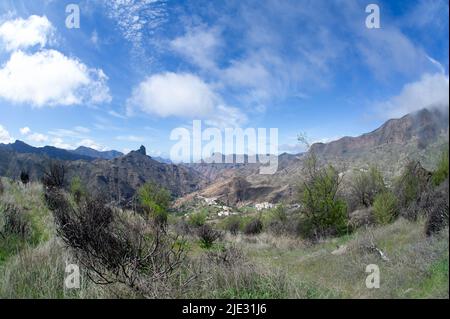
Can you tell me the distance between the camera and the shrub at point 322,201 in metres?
17.8

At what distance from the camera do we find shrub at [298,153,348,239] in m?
17.8

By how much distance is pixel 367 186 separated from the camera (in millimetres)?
30578

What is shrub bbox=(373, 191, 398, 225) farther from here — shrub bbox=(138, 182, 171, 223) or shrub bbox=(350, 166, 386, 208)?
shrub bbox=(138, 182, 171, 223)

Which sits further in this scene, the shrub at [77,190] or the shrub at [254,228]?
the shrub at [254,228]

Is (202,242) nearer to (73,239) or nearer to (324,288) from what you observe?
(73,239)

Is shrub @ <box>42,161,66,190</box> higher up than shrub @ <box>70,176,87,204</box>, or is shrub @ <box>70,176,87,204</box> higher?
shrub @ <box>42,161,66,190</box>

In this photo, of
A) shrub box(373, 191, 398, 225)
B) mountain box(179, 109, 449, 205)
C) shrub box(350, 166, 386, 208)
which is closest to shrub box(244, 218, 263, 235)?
mountain box(179, 109, 449, 205)

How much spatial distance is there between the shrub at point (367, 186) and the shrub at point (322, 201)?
13.0 m

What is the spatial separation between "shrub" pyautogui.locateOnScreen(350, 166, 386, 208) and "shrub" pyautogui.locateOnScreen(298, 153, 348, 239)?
1303 cm

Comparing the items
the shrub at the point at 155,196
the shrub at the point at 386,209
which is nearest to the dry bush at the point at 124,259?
the shrub at the point at 386,209

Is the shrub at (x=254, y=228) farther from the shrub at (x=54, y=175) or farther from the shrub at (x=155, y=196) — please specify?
the shrub at (x=54, y=175)

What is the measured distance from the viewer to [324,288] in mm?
4559

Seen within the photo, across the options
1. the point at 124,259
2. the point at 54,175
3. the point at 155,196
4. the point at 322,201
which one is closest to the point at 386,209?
the point at 322,201
